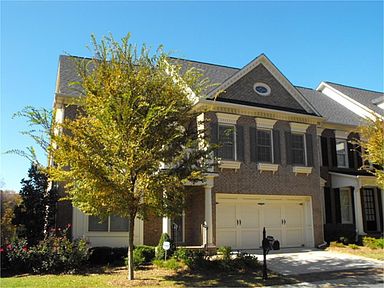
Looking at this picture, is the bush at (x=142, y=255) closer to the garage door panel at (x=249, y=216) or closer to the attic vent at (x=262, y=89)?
the garage door panel at (x=249, y=216)

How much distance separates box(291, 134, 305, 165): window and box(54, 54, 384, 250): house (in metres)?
0.05

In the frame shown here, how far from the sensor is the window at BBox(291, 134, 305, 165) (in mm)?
20484

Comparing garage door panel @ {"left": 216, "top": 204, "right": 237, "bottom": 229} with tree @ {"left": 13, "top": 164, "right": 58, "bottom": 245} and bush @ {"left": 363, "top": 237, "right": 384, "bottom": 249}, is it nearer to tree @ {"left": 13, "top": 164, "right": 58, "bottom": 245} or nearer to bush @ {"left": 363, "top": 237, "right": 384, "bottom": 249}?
bush @ {"left": 363, "top": 237, "right": 384, "bottom": 249}

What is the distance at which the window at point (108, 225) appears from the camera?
17.1m

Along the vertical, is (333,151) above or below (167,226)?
above

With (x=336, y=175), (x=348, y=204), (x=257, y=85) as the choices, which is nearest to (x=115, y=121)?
(x=257, y=85)

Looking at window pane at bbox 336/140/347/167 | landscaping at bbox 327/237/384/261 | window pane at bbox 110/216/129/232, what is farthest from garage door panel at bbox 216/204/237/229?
window pane at bbox 336/140/347/167

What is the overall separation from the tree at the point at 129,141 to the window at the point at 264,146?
7.65 metres

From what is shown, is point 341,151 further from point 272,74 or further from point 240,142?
point 240,142

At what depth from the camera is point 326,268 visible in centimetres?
1459

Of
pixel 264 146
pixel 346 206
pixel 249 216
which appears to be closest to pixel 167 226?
pixel 249 216

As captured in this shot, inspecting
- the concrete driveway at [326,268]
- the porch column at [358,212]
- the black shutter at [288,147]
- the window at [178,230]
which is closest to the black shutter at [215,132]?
the window at [178,230]

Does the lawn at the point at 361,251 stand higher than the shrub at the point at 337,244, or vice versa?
the shrub at the point at 337,244

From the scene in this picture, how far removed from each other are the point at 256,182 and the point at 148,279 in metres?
8.68
